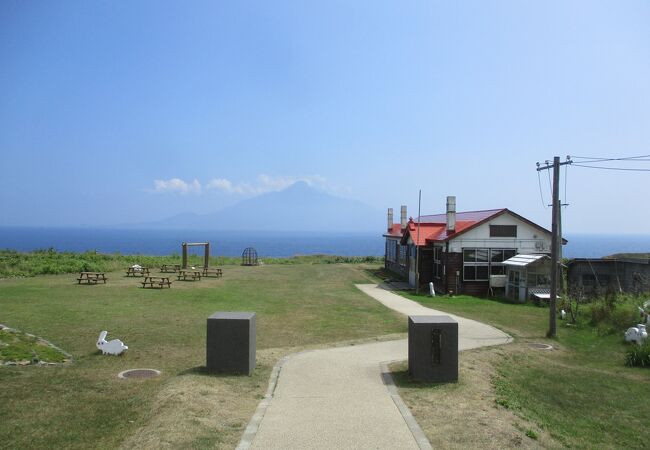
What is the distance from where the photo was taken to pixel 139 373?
10.3m

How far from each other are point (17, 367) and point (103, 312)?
7.59 metres

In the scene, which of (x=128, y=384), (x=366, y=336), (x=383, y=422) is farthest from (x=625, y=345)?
(x=128, y=384)

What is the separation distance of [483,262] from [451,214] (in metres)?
3.04

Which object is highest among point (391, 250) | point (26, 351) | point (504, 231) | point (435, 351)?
point (504, 231)

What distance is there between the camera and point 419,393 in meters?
8.95

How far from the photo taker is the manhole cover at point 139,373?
10109mm

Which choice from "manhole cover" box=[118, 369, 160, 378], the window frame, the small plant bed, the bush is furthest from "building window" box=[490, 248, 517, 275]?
the small plant bed

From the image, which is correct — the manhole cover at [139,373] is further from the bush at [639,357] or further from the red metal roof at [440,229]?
the red metal roof at [440,229]

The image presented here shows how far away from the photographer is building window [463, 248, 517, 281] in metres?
27.8

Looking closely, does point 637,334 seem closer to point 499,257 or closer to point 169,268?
point 499,257

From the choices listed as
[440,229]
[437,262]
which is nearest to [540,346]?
[437,262]

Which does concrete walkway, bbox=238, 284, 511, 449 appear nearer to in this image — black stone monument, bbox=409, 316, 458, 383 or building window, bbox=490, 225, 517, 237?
black stone monument, bbox=409, 316, 458, 383

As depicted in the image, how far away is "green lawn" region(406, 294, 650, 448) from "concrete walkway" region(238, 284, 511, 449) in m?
2.10

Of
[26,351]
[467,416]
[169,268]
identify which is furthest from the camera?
[169,268]
